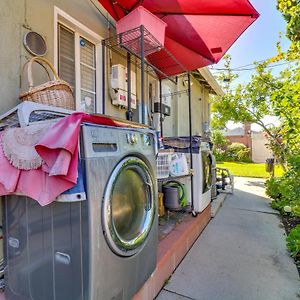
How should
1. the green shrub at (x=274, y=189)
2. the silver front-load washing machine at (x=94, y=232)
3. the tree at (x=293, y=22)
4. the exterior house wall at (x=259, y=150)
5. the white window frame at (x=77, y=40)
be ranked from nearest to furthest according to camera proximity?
1. the silver front-load washing machine at (x=94, y=232)
2. the white window frame at (x=77, y=40)
3. the tree at (x=293, y=22)
4. the green shrub at (x=274, y=189)
5. the exterior house wall at (x=259, y=150)

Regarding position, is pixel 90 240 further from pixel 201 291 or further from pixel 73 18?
pixel 73 18

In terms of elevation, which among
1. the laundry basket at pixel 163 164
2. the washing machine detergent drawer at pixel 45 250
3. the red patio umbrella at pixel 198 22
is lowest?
the washing machine detergent drawer at pixel 45 250

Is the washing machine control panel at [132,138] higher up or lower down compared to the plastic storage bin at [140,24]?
lower down

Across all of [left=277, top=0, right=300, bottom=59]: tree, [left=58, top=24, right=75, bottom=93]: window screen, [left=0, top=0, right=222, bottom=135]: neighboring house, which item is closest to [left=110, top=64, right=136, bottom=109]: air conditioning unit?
[left=0, top=0, right=222, bottom=135]: neighboring house

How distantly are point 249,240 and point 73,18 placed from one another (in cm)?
414

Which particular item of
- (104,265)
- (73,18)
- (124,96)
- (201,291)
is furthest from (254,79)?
(104,265)

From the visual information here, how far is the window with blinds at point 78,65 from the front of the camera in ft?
9.77

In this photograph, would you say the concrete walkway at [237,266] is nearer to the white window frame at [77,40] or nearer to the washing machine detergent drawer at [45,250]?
the washing machine detergent drawer at [45,250]

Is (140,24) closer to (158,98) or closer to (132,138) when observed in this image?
(132,138)

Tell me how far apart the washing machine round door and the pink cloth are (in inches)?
11.6

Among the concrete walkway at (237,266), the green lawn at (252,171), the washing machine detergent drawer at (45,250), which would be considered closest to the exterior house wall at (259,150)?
the green lawn at (252,171)

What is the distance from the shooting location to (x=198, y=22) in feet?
10.9

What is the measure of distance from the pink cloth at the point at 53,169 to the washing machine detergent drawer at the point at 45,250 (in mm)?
141

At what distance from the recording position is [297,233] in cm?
329
